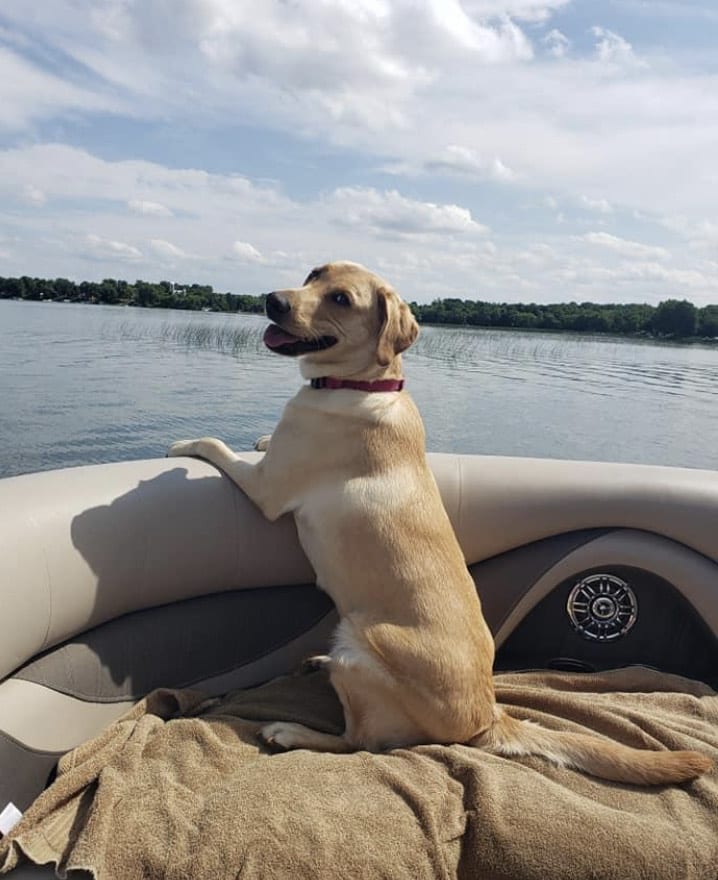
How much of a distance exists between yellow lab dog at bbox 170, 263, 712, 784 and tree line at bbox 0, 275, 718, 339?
1408 inches

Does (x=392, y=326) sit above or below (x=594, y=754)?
above

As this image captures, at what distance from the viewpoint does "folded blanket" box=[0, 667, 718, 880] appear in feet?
6.68

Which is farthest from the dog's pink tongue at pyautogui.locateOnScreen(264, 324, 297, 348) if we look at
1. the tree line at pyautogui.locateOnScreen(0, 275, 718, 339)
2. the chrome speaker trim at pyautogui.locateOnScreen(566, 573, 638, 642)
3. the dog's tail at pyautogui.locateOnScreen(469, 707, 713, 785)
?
the tree line at pyautogui.locateOnScreen(0, 275, 718, 339)

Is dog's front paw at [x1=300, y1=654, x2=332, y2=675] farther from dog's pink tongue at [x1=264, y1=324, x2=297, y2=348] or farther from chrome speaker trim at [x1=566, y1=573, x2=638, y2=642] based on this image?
dog's pink tongue at [x1=264, y1=324, x2=297, y2=348]

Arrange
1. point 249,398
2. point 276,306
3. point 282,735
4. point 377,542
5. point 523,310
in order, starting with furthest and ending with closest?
point 523,310, point 249,398, point 276,306, point 377,542, point 282,735

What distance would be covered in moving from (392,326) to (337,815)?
1739mm

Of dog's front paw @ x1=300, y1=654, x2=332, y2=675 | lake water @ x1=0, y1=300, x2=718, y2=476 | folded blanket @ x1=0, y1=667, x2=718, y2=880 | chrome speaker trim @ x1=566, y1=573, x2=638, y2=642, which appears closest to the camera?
folded blanket @ x1=0, y1=667, x2=718, y2=880

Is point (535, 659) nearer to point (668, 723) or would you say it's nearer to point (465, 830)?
point (668, 723)

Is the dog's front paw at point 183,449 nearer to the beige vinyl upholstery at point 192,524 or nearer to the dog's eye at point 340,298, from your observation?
the beige vinyl upholstery at point 192,524

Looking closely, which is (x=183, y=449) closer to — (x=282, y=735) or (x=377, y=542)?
(x=377, y=542)

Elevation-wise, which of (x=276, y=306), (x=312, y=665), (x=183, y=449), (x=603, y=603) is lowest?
(x=312, y=665)

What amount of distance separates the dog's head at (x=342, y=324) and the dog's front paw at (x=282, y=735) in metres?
1.33

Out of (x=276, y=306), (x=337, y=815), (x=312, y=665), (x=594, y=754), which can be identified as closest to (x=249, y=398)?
(x=312, y=665)

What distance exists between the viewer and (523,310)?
139 feet
